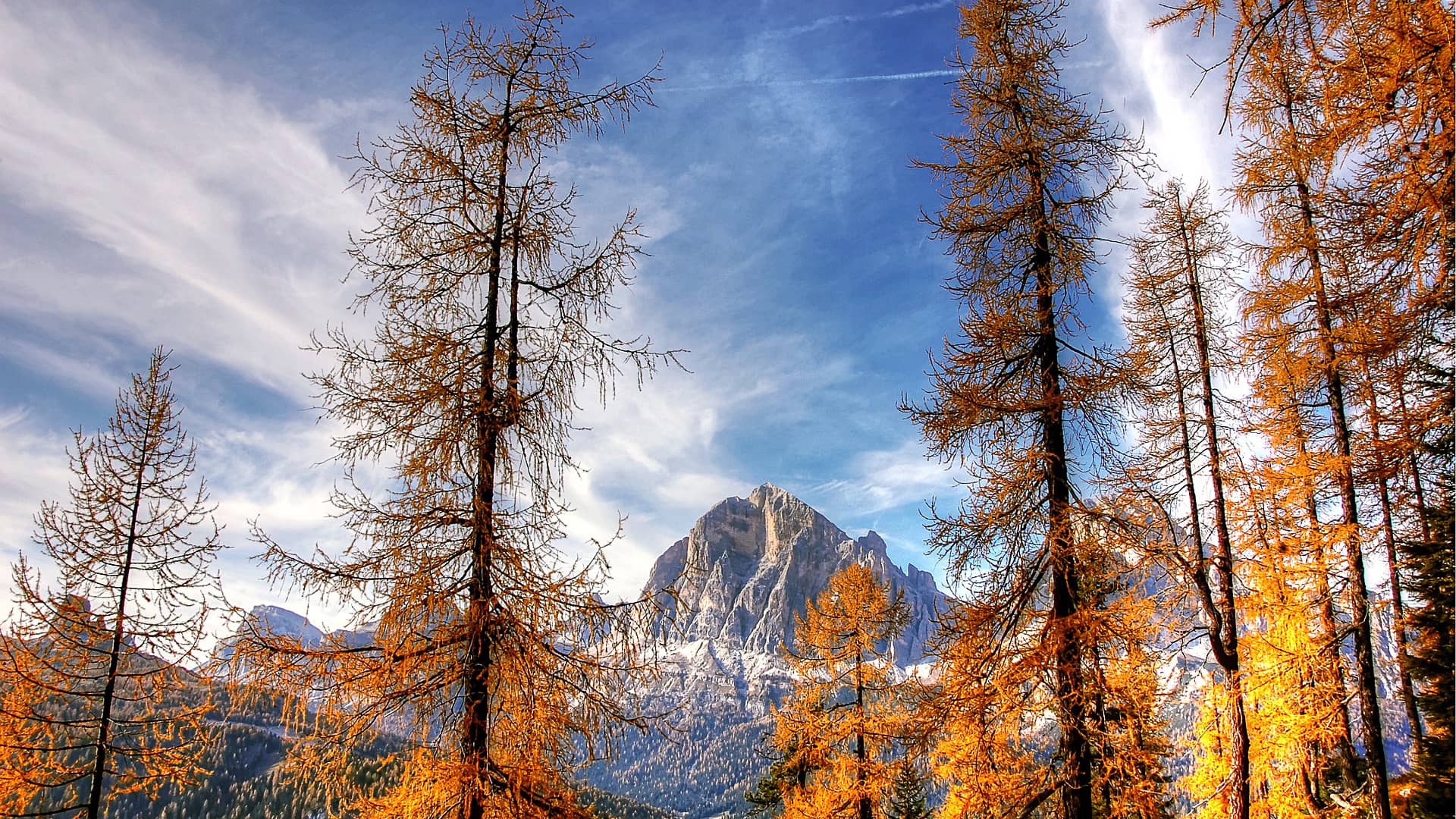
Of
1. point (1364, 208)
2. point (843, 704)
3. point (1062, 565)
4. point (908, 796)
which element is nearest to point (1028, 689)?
point (1062, 565)

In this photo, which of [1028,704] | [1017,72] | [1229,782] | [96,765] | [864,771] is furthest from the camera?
[864,771]

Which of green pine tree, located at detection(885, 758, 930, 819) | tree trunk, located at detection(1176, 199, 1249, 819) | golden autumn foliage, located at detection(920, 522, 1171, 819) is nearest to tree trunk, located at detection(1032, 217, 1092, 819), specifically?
golden autumn foliage, located at detection(920, 522, 1171, 819)

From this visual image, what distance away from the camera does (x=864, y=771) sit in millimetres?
15359

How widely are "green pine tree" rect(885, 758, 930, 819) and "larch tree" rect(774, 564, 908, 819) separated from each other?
0.55 meters

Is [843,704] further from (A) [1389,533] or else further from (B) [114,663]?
(B) [114,663]

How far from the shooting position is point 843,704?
1609 centimetres

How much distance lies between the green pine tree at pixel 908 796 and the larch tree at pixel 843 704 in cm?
55

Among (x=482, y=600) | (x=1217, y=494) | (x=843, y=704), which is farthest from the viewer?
(x=843, y=704)

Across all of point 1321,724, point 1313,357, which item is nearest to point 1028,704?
point 1321,724

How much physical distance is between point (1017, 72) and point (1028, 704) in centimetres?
734

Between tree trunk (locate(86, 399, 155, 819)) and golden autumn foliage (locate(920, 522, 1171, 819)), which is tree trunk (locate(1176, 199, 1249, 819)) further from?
tree trunk (locate(86, 399, 155, 819))

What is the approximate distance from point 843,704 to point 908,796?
5831 millimetres

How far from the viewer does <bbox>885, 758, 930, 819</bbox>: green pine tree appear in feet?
50.8

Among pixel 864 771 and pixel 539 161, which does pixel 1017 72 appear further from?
pixel 864 771
